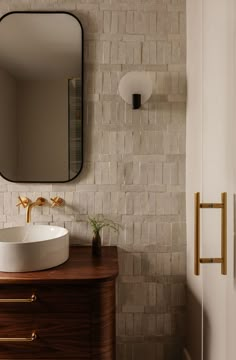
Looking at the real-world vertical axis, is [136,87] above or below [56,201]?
above

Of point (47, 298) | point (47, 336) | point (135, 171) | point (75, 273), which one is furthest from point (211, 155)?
point (47, 336)

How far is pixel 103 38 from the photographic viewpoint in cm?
193

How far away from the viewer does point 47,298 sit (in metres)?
1.44

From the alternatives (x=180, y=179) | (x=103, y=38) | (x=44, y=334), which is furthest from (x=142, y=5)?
(x=44, y=334)

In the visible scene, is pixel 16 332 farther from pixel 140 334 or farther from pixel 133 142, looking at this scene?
pixel 133 142

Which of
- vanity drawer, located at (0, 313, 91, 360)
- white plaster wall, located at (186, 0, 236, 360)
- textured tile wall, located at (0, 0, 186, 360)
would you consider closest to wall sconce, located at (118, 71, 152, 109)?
textured tile wall, located at (0, 0, 186, 360)

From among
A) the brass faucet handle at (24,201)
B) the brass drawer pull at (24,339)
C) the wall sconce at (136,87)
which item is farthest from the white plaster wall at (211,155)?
the brass faucet handle at (24,201)

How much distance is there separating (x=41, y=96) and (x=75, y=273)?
101 centimetres

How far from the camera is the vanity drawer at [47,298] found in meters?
1.43

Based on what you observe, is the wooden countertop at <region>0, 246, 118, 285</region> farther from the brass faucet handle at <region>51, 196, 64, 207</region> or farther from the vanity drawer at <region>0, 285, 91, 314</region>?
the brass faucet handle at <region>51, 196, 64, 207</region>

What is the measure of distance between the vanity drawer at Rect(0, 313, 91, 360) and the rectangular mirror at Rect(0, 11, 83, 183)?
30.2 inches

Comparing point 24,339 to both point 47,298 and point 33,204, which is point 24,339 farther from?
point 33,204

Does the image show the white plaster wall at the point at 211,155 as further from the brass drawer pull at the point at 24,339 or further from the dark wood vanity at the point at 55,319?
the brass drawer pull at the point at 24,339

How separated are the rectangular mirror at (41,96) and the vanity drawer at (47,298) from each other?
0.67 metres
